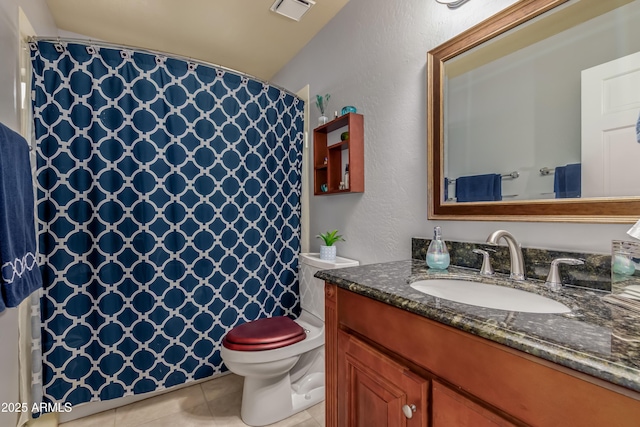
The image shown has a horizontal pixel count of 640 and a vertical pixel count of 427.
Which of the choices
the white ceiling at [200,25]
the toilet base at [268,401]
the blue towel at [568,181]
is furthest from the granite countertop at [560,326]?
the white ceiling at [200,25]

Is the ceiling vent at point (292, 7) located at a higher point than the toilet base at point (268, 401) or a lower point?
higher

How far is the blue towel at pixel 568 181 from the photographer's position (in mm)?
891

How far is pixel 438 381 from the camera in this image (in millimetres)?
685

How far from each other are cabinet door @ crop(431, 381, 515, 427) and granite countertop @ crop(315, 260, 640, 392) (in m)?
0.16

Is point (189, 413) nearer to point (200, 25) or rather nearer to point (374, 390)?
point (374, 390)

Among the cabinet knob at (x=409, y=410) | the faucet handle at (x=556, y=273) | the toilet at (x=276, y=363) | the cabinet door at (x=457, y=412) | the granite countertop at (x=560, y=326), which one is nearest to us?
the granite countertop at (x=560, y=326)

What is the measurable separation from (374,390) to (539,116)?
1037 millimetres

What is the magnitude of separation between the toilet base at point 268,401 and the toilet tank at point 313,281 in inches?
17.3

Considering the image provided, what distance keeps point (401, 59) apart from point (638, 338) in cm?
138

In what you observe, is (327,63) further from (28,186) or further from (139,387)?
(139,387)

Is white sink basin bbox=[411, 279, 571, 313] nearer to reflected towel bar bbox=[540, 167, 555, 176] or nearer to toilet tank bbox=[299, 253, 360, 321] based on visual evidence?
reflected towel bar bbox=[540, 167, 555, 176]

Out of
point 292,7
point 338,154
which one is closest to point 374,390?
point 338,154

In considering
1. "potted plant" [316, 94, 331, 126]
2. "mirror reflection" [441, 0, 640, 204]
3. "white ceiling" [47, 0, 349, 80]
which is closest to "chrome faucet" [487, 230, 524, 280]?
"mirror reflection" [441, 0, 640, 204]

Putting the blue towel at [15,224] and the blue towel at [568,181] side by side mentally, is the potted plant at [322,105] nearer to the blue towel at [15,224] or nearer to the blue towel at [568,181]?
the blue towel at [568,181]
